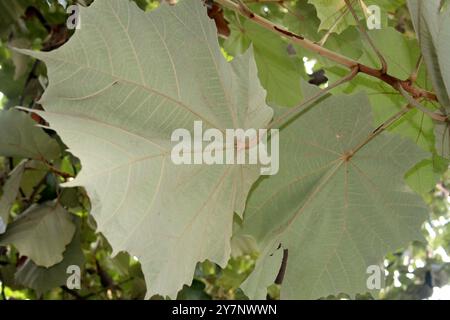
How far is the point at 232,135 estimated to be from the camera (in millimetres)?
782

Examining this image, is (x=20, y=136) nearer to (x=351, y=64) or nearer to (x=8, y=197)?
(x=8, y=197)

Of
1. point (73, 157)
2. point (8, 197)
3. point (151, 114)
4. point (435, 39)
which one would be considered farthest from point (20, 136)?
point (435, 39)

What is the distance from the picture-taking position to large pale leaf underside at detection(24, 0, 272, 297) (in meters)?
0.68

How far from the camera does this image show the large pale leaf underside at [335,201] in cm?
94

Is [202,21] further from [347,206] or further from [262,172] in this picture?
[347,206]

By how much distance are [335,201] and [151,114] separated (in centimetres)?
37

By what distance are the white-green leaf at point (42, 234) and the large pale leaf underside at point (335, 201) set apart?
23.6 inches

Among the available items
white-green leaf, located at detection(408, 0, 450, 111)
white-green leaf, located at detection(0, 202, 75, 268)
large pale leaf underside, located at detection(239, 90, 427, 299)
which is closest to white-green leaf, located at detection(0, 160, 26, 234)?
white-green leaf, located at detection(0, 202, 75, 268)

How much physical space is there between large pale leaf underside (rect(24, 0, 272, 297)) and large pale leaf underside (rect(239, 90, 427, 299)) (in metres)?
0.19

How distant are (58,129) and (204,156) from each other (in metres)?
0.19

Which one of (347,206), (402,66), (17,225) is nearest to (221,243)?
(347,206)

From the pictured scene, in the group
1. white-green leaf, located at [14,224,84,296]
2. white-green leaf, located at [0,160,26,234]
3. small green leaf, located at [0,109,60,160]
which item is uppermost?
small green leaf, located at [0,109,60,160]

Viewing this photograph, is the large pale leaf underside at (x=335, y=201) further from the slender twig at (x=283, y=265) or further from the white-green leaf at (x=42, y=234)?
the white-green leaf at (x=42, y=234)

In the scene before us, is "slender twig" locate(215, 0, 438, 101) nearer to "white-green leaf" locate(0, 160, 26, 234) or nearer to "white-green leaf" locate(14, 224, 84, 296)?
"white-green leaf" locate(0, 160, 26, 234)
